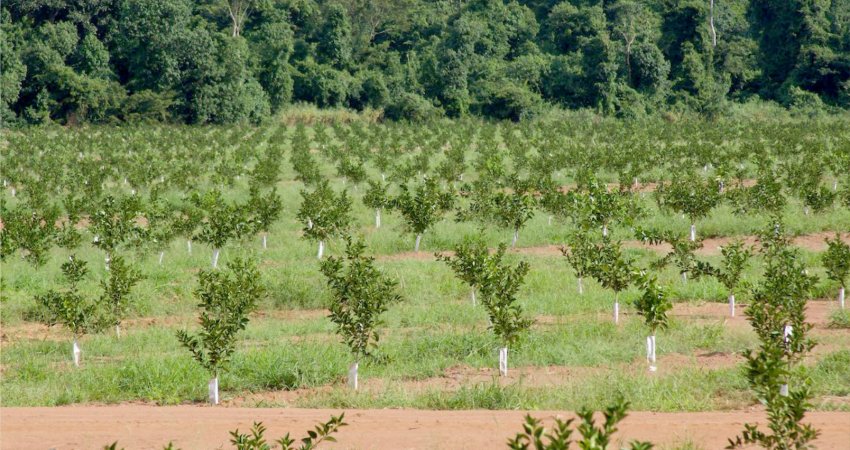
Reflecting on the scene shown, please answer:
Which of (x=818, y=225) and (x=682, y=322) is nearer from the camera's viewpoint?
(x=682, y=322)

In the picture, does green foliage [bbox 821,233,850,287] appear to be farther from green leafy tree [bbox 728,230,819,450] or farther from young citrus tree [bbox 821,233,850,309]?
green leafy tree [bbox 728,230,819,450]

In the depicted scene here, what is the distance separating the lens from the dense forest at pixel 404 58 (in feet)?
197

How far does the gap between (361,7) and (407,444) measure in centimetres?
7093

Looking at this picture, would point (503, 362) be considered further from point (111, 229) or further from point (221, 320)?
point (111, 229)

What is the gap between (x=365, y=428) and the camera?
9.12 m

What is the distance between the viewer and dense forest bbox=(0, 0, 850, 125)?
60000 mm

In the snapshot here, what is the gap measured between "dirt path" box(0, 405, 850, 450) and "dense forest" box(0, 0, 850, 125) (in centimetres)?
5057

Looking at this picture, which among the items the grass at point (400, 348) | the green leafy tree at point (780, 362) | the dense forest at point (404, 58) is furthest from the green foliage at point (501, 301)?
the dense forest at point (404, 58)

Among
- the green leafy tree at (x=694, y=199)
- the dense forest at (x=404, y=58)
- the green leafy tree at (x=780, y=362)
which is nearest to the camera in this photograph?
the green leafy tree at (x=780, y=362)

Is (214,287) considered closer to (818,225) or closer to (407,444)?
(407,444)

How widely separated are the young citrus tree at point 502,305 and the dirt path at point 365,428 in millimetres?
2046

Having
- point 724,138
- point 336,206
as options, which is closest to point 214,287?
point 336,206

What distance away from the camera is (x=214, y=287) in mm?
11992

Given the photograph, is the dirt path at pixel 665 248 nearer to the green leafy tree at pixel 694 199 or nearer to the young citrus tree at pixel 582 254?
the green leafy tree at pixel 694 199
